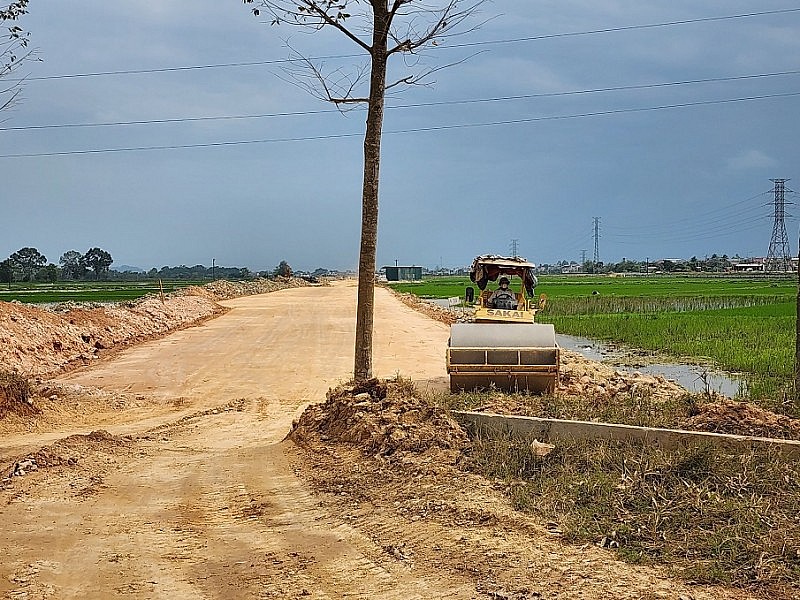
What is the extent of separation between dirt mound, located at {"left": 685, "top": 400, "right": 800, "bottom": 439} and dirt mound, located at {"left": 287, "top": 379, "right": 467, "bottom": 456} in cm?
238

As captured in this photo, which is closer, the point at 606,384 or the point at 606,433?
the point at 606,433

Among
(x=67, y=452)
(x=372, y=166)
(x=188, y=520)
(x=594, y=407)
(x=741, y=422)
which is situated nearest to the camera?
(x=188, y=520)

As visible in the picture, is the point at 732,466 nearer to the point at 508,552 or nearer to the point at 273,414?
the point at 508,552

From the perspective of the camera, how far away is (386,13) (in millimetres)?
10094

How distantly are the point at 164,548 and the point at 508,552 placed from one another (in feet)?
8.29

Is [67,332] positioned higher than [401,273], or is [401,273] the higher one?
[401,273]

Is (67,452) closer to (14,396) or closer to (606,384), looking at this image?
(14,396)

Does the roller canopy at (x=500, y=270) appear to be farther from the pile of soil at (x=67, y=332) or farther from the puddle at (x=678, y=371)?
the pile of soil at (x=67, y=332)

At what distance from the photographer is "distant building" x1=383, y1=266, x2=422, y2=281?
14238cm

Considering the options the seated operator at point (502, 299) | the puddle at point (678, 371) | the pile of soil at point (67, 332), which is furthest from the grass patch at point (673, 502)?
the pile of soil at point (67, 332)

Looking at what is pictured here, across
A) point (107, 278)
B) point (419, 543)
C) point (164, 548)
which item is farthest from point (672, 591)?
point (107, 278)

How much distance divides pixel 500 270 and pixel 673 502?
336 inches

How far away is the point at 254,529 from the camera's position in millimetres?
6391

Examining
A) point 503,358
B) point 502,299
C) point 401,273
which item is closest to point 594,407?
point 503,358
